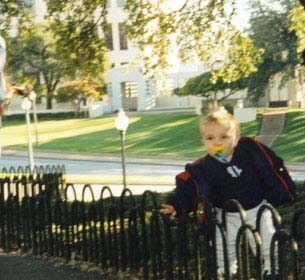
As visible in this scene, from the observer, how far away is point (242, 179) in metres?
4.35

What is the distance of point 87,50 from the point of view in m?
13.8

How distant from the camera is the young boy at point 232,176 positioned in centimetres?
425

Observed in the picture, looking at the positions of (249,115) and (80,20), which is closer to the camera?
(80,20)

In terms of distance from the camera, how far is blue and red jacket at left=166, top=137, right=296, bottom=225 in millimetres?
4270

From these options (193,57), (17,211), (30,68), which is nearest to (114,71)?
(30,68)

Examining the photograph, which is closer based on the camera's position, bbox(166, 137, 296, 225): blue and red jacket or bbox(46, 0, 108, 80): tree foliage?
bbox(166, 137, 296, 225): blue and red jacket

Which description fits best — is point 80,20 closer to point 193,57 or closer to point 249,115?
point 193,57

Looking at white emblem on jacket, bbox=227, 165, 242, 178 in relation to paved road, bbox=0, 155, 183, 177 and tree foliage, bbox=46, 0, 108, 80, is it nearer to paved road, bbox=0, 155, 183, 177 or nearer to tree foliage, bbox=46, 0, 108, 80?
tree foliage, bbox=46, 0, 108, 80

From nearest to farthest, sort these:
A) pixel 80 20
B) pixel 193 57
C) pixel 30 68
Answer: pixel 80 20
pixel 193 57
pixel 30 68

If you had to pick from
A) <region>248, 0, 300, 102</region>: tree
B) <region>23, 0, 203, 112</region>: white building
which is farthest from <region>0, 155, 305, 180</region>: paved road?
<region>23, 0, 203, 112</region>: white building

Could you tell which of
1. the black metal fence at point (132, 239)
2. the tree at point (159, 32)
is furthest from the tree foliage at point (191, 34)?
the black metal fence at point (132, 239)

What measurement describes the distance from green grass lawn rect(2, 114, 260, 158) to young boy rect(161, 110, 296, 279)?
37.5 m

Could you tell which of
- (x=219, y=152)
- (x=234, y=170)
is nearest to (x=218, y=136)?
(x=219, y=152)

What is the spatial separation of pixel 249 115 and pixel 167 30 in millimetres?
37463
